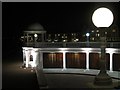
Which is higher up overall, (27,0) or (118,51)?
(27,0)

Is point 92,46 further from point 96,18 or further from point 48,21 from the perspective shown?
point 48,21

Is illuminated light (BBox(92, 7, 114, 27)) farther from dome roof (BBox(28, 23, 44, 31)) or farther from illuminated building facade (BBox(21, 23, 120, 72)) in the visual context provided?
dome roof (BBox(28, 23, 44, 31))

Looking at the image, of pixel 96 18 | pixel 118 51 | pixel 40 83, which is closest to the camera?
pixel 96 18

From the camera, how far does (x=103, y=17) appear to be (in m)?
5.04

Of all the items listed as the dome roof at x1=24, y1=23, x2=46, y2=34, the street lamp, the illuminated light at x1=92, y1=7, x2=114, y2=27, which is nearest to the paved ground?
the street lamp

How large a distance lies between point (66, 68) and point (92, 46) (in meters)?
1.75

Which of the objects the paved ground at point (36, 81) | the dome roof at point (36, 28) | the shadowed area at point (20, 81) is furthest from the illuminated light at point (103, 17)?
the dome roof at point (36, 28)

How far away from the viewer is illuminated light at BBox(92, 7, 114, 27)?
16.4 ft

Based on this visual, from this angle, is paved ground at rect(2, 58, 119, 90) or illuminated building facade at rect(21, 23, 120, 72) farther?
illuminated building facade at rect(21, 23, 120, 72)

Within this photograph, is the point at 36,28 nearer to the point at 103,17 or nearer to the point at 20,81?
the point at 20,81

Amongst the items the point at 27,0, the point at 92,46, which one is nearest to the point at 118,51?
the point at 92,46

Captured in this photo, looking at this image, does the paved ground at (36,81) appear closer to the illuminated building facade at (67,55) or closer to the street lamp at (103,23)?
the illuminated building facade at (67,55)

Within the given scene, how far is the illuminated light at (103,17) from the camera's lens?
16.4ft

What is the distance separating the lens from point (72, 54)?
1478cm
